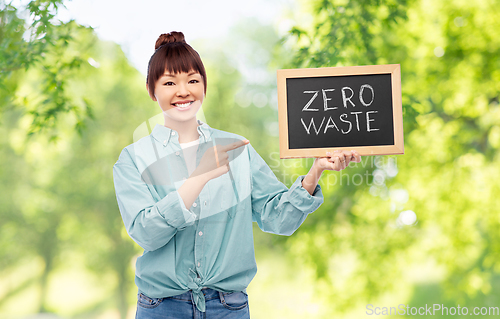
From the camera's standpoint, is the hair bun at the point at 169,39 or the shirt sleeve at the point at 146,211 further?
the hair bun at the point at 169,39

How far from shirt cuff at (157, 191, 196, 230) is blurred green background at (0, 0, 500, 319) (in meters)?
1.69

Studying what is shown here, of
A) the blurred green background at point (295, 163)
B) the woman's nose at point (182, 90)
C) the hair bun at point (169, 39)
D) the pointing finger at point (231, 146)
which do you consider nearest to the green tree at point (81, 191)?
the blurred green background at point (295, 163)

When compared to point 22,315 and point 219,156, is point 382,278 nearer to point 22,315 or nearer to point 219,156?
point 219,156

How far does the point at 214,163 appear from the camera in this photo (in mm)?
1123

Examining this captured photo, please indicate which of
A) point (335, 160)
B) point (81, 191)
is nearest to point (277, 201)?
point (335, 160)

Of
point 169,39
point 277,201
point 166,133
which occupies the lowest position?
point 277,201

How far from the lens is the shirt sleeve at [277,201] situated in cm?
118

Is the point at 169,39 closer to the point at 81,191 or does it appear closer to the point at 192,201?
the point at 192,201

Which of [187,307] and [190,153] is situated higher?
[190,153]

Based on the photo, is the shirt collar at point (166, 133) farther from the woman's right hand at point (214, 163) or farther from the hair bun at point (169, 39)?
the hair bun at point (169, 39)

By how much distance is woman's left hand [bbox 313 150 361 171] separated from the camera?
1.20 metres

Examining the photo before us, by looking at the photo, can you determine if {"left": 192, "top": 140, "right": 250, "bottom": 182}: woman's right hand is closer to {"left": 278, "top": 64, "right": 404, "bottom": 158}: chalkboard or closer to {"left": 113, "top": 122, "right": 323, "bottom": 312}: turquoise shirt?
{"left": 113, "top": 122, "right": 323, "bottom": 312}: turquoise shirt

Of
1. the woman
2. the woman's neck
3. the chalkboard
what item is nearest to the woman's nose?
the woman

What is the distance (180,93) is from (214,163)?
27cm
